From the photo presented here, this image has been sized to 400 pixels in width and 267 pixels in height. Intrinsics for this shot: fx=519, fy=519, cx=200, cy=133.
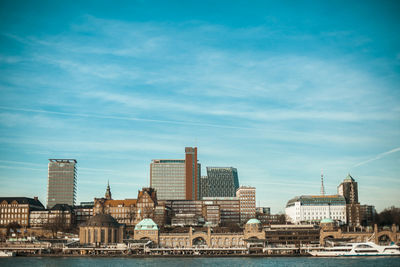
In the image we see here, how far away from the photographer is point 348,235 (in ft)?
588

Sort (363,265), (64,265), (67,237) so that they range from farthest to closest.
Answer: (67,237)
(64,265)
(363,265)

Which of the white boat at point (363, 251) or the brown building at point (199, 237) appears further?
the brown building at point (199, 237)

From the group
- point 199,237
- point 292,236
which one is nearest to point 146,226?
point 199,237

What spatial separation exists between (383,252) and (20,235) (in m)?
131

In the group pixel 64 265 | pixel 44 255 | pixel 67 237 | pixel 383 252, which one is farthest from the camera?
pixel 67 237

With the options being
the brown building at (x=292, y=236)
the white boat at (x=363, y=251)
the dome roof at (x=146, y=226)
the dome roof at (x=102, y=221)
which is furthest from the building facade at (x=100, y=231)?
the white boat at (x=363, y=251)

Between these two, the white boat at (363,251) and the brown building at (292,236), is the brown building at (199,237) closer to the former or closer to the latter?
the brown building at (292,236)

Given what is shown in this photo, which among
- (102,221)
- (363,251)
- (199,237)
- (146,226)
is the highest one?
(102,221)

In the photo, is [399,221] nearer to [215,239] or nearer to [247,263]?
[215,239]

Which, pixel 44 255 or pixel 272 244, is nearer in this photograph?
pixel 44 255

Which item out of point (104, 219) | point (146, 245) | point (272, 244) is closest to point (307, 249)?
point (272, 244)

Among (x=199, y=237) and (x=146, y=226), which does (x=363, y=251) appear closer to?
(x=199, y=237)

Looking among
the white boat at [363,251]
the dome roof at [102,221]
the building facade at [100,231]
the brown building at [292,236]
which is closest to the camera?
the white boat at [363,251]

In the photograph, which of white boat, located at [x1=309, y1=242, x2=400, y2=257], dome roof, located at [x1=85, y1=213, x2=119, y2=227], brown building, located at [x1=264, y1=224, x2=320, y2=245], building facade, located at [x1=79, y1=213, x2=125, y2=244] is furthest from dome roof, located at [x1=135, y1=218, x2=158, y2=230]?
white boat, located at [x1=309, y1=242, x2=400, y2=257]
